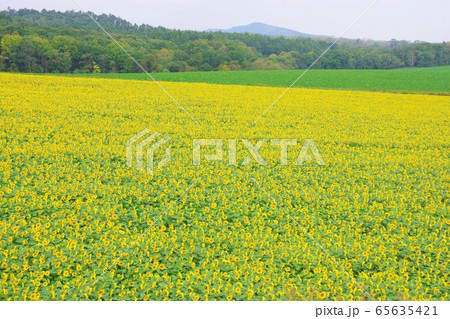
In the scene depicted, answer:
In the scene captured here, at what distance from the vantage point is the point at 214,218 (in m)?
7.31

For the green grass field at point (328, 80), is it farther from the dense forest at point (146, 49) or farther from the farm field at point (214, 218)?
the farm field at point (214, 218)

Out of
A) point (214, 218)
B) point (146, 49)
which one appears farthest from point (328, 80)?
point (214, 218)

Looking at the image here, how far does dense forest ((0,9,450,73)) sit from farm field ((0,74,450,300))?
15.9m

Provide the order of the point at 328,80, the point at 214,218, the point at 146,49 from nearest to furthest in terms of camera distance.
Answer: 1. the point at 214,218
2. the point at 146,49
3. the point at 328,80

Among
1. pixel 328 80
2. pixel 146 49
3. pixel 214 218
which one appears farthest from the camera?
pixel 328 80

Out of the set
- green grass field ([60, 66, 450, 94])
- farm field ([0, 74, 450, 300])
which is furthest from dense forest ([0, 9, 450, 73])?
farm field ([0, 74, 450, 300])

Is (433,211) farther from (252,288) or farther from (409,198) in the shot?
(252,288)

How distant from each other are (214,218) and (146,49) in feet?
79.6

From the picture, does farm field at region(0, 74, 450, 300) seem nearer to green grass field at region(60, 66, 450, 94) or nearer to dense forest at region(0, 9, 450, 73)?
dense forest at region(0, 9, 450, 73)

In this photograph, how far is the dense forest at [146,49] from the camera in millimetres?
28797

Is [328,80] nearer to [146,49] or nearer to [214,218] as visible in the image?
[146,49]

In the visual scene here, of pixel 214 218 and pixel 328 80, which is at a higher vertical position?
pixel 328 80

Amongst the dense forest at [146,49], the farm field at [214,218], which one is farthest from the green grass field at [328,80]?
the farm field at [214,218]

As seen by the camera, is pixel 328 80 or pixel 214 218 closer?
pixel 214 218
